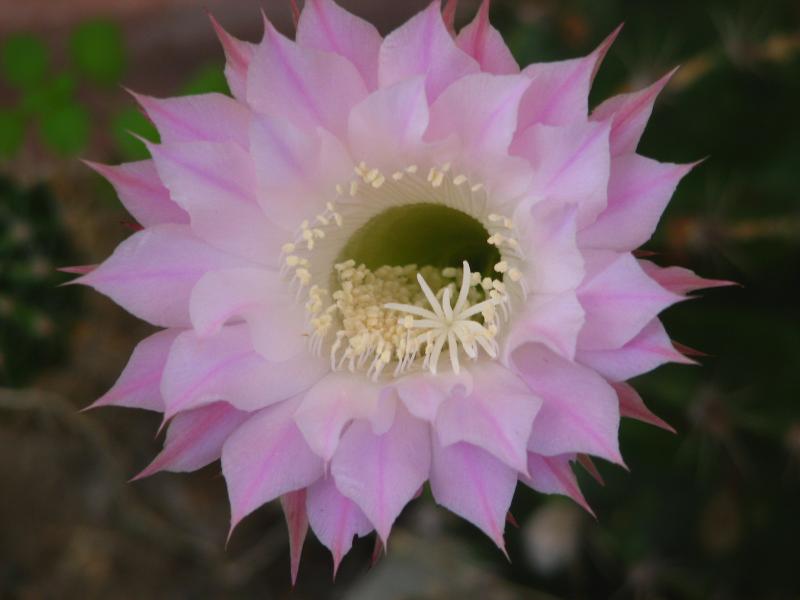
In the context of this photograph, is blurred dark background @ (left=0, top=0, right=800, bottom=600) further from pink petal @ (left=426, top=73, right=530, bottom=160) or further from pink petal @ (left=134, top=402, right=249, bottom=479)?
pink petal @ (left=426, top=73, right=530, bottom=160)

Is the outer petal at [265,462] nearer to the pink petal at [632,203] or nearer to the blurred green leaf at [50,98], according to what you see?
the pink petal at [632,203]

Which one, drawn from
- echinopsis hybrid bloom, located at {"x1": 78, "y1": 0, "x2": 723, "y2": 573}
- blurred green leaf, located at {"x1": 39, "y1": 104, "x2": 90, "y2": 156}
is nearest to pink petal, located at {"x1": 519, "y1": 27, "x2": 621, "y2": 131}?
echinopsis hybrid bloom, located at {"x1": 78, "y1": 0, "x2": 723, "y2": 573}

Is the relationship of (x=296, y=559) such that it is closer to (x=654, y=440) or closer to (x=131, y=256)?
(x=131, y=256)

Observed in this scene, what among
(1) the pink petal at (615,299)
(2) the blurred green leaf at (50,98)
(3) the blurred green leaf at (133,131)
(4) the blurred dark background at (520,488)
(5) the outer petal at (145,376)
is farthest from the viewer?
(2) the blurred green leaf at (50,98)

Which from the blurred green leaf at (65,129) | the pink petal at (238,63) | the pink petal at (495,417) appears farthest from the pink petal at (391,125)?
the blurred green leaf at (65,129)

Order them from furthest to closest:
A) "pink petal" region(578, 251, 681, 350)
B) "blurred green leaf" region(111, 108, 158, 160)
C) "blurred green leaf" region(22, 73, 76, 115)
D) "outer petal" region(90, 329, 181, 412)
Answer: "blurred green leaf" region(22, 73, 76, 115) < "blurred green leaf" region(111, 108, 158, 160) < "outer petal" region(90, 329, 181, 412) < "pink petal" region(578, 251, 681, 350)

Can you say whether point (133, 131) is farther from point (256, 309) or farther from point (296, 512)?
point (296, 512)

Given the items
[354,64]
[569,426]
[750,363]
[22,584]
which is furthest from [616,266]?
[22,584]
